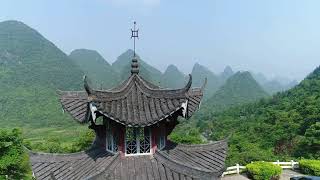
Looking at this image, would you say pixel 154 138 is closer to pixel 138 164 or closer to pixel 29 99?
pixel 138 164

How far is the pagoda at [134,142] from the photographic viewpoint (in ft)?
32.3

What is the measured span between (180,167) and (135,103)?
1836 millimetres

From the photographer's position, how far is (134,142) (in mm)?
10742

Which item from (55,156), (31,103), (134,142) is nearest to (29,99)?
(31,103)

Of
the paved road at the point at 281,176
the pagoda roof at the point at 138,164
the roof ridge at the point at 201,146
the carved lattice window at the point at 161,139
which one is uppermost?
the carved lattice window at the point at 161,139

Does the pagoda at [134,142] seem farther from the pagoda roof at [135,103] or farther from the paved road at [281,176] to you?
the paved road at [281,176]

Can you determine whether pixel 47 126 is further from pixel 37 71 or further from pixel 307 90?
pixel 307 90

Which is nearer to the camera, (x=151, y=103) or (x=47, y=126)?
(x=151, y=103)

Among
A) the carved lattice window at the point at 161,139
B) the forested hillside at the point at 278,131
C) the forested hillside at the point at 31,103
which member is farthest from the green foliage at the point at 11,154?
the forested hillside at the point at 31,103

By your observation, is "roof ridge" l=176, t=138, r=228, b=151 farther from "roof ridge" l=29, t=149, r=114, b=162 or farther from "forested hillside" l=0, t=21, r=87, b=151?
"forested hillside" l=0, t=21, r=87, b=151

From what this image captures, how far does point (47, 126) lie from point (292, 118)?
92.0 metres

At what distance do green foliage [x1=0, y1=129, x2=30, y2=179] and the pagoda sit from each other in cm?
2360

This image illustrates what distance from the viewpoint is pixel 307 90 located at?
403ft

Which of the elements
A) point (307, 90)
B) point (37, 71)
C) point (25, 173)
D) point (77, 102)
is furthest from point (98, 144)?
point (37, 71)
